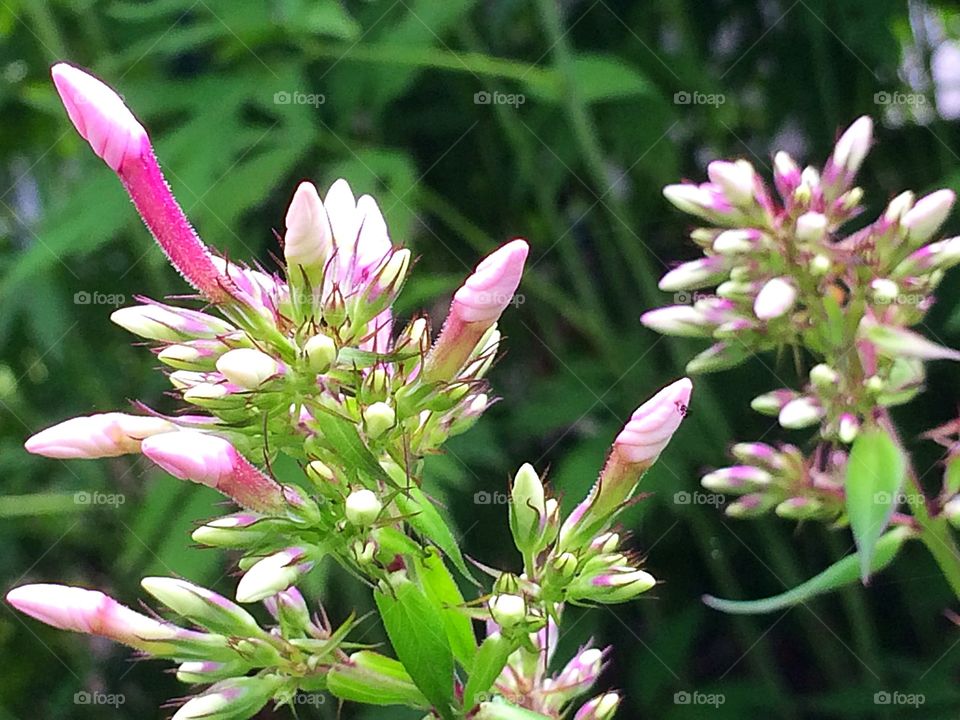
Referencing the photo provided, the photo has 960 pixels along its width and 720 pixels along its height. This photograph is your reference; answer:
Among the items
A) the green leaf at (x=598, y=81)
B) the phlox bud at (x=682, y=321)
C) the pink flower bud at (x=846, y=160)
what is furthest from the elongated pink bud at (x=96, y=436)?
the green leaf at (x=598, y=81)

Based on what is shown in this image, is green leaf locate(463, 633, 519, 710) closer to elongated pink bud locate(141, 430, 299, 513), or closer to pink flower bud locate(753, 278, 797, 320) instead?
elongated pink bud locate(141, 430, 299, 513)

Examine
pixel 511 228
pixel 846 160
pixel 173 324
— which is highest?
pixel 511 228

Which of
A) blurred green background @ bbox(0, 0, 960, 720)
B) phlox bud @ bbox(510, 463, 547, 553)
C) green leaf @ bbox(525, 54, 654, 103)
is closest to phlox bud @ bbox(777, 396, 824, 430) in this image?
phlox bud @ bbox(510, 463, 547, 553)

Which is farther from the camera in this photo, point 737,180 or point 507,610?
point 737,180

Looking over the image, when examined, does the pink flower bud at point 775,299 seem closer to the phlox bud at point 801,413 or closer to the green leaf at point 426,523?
the phlox bud at point 801,413

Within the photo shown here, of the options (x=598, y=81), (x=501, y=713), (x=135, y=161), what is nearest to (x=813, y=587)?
(x=501, y=713)

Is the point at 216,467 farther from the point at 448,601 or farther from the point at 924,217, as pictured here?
the point at 924,217
